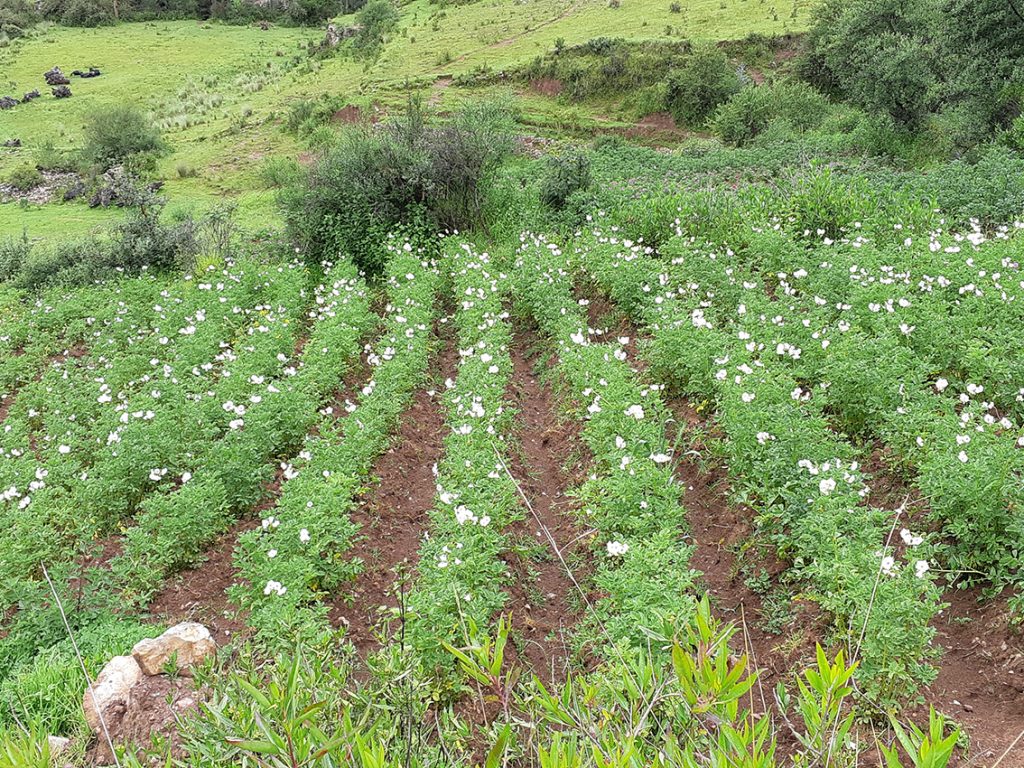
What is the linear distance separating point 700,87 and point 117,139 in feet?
82.4

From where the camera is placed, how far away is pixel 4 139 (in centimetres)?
3541

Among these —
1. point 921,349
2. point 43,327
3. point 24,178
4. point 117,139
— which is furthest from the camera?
point 117,139

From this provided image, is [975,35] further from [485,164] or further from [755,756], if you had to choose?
[755,756]

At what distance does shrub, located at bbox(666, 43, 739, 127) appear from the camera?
27656 millimetres

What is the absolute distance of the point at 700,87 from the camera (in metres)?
27.8

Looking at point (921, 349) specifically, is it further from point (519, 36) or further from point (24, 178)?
point (519, 36)

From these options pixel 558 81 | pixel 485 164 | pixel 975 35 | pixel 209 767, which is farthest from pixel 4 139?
pixel 209 767

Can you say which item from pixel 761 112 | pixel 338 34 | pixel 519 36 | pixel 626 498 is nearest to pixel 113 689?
pixel 626 498

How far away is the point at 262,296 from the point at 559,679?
10807 mm

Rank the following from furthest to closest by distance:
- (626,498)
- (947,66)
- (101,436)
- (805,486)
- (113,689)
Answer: (947,66) → (101,436) → (626,498) → (805,486) → (113,689)

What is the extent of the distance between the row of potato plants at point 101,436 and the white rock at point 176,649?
118 centimetres

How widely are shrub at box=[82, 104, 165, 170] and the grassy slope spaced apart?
3.50 ft

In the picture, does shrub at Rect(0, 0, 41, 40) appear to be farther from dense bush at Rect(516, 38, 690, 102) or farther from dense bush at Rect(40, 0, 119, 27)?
dense bush at Rect(516, 38, 690, 102)

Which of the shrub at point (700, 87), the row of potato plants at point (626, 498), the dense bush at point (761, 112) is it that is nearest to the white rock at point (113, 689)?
the row of potato plants at point (626, 498)
